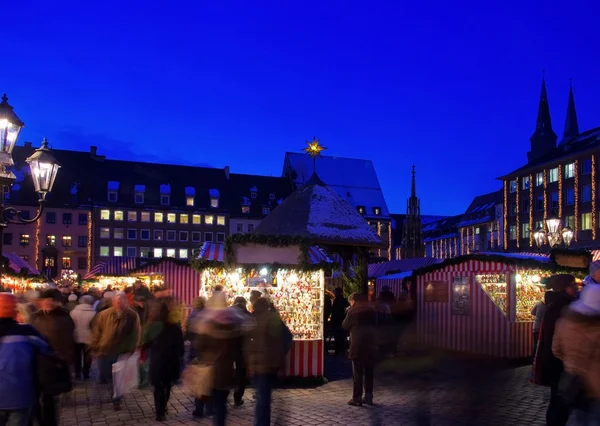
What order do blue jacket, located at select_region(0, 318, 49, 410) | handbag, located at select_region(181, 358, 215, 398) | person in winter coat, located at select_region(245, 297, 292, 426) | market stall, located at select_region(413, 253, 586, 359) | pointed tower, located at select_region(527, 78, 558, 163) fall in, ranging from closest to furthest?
blue jacket, located at select_region(0, 318, 49, 410)
handbag, located at select_region(181, 358, 215, 398)
person in winter coat, located at select_region(245, 297, 292, 426)
market stall, located at select_region(413, 253, 586, 359)
pointed tower, located at select_region(527, 78, 558, 163)

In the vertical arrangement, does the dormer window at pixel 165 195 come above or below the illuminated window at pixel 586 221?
above

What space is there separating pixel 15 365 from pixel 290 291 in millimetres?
7526

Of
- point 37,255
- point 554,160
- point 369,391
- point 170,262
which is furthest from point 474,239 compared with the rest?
point 369,391

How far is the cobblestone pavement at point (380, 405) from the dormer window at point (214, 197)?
61311 mm

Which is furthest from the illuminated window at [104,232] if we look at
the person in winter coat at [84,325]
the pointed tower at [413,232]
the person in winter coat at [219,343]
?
the person in winter coat at [219,343]

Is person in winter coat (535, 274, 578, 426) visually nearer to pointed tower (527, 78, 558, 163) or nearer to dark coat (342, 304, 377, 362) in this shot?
dark coat (342, 304, 377, 362)

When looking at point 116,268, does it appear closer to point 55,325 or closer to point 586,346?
point 55,325

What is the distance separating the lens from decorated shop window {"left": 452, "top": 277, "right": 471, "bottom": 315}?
17219 mm

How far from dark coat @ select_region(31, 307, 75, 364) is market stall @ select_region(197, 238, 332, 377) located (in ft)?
10.9

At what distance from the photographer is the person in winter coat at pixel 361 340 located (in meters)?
9.76

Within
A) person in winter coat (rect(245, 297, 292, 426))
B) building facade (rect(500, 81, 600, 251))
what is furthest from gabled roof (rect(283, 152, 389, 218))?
person in winter coat (rect(245, 297, 292, 426))

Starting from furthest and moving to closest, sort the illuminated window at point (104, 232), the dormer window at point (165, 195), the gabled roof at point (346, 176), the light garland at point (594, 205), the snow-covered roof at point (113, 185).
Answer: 1. the gabled roof at point (346, 176)
2. the dormer window at point (165, 195)
3. the snow-covered roof at point (113, 185)
4. the illuminated window at point (104, 232)
5. the light garland at point (594, 205)

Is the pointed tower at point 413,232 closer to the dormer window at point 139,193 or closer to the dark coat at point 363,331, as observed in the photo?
the dormer window at point 139,193

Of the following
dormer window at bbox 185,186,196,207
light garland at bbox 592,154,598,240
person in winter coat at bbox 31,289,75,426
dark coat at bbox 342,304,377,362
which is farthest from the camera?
dormer window at bbox 185,186,196,207
